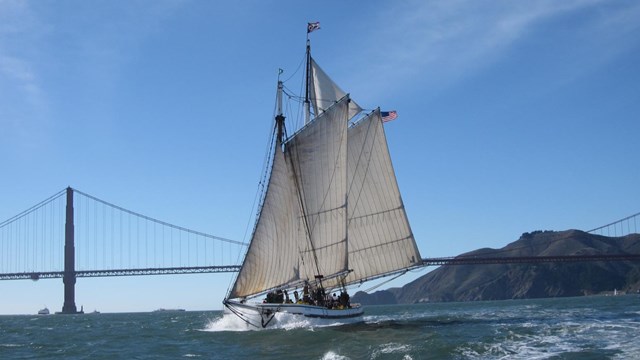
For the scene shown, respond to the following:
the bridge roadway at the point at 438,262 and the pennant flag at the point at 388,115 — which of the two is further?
the bridge roadway at the point at 438,262

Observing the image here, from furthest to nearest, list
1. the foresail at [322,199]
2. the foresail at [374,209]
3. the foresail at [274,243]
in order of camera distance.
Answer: the foresail at [374,209] → the foresail at [322,199] → the foresail at [274,243]

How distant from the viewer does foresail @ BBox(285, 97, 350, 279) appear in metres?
42.5

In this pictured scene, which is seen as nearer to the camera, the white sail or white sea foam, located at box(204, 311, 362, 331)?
white sea foam, located at box(204, 311, 362, 331)

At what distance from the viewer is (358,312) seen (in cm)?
4444

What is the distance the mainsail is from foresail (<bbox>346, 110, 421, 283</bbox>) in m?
0.05

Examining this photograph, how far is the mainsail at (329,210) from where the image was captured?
1614 inches

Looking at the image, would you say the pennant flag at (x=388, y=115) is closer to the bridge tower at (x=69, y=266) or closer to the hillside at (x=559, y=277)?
the bridge tower at (x=69, y=266)

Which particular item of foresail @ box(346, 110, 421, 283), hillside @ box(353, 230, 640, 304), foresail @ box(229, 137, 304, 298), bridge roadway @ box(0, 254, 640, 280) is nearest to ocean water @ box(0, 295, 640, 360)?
foresail @ box(229, 137, 304, 298)

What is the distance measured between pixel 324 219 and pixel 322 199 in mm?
1007

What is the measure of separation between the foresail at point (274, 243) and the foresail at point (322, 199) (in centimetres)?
70

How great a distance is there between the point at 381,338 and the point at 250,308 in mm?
9117

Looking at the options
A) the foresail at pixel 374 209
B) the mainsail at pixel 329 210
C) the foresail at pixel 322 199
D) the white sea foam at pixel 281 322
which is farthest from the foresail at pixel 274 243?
the foresail at pixel 374 209

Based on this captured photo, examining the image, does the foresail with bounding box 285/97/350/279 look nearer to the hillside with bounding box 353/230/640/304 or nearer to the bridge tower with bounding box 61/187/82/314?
the bridge tower with bounding box 61/187/82/314

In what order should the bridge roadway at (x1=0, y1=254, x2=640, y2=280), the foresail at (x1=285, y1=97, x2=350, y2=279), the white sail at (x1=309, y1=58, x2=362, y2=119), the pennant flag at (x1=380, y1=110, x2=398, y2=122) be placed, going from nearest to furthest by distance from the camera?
the foresail at (x1=285, y1=97, x2=350, y2=279), the white sail at (x1=309, y1=58, x2=362, y2=119), the pennant flag at (x1=380, y1=110, x2=398, y2=122), the bridge roadway at (x1=0, y1=254, x2=640, y2=280)
